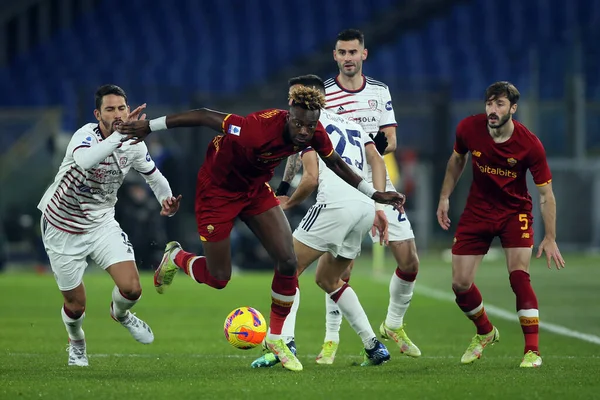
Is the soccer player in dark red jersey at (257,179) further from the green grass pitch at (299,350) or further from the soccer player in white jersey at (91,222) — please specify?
the green grass pitch at (299,350)

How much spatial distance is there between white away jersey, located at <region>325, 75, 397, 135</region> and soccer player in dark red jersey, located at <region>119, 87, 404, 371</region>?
138 cm

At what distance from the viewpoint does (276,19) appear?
2956 cm

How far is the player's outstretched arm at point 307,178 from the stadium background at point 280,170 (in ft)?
4.40

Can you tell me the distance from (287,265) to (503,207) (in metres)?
1.87

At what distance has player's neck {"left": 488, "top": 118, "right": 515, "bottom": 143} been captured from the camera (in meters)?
8.70

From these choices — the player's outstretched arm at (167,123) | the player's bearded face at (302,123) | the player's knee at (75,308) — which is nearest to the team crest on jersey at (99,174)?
the player's outstretched arm at (167,123)

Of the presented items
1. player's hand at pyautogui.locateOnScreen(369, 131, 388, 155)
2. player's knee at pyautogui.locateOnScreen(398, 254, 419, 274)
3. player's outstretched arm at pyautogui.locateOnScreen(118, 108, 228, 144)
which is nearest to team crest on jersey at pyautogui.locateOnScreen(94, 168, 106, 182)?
player's outstretched arm at pyautogui.locateOnScreen(118, 108, 228, 144)

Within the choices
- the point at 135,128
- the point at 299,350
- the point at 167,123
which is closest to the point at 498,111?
the point at 167,123

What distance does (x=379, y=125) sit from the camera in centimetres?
966

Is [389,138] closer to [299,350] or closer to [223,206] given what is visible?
[223,206]

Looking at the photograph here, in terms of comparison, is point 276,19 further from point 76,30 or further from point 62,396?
point 62,396

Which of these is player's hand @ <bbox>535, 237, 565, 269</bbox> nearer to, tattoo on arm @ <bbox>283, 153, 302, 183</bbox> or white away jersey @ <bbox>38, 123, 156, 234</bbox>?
tattoo on arm @ <bbox>283, 153, 302, 183</bbox>

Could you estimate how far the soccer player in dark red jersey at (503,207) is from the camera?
858 centimetres

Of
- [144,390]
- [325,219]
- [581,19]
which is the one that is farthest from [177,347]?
[581,19]
